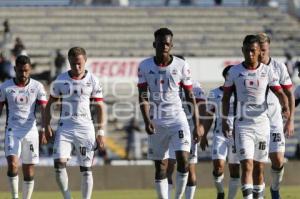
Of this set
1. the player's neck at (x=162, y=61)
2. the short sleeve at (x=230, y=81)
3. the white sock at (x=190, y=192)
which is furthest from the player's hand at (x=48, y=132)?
the short sleeve at (x=230, y=81)

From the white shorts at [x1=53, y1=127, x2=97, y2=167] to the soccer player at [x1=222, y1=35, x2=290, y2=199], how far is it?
7.51 ft

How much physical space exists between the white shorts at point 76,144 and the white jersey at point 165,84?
4.14 ft

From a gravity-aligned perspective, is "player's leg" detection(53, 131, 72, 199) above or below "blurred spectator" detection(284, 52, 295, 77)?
below

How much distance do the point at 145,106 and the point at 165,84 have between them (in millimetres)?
464

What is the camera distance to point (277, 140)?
16766mm

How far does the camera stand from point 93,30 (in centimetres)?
3791

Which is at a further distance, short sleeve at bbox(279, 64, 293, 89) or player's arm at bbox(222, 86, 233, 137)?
short sleeve at bbox(279, 64, 293, 89)

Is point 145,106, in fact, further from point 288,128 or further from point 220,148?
point 220,148

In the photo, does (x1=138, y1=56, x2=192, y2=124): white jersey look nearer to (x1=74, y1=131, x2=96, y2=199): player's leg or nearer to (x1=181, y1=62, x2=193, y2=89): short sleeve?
(x1=181, y1=62, x2=193, y2=89): short sleeve

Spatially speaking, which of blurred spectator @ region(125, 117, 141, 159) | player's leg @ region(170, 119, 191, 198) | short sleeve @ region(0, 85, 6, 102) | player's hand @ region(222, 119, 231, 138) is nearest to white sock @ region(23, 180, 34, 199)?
short sleeve @ region(0, 85, 6, 102)

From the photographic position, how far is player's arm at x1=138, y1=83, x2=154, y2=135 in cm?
1553

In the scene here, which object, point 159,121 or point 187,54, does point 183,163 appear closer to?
point 159,121

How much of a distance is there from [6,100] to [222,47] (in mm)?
20695

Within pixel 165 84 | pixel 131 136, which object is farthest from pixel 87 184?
pixel 131 136
